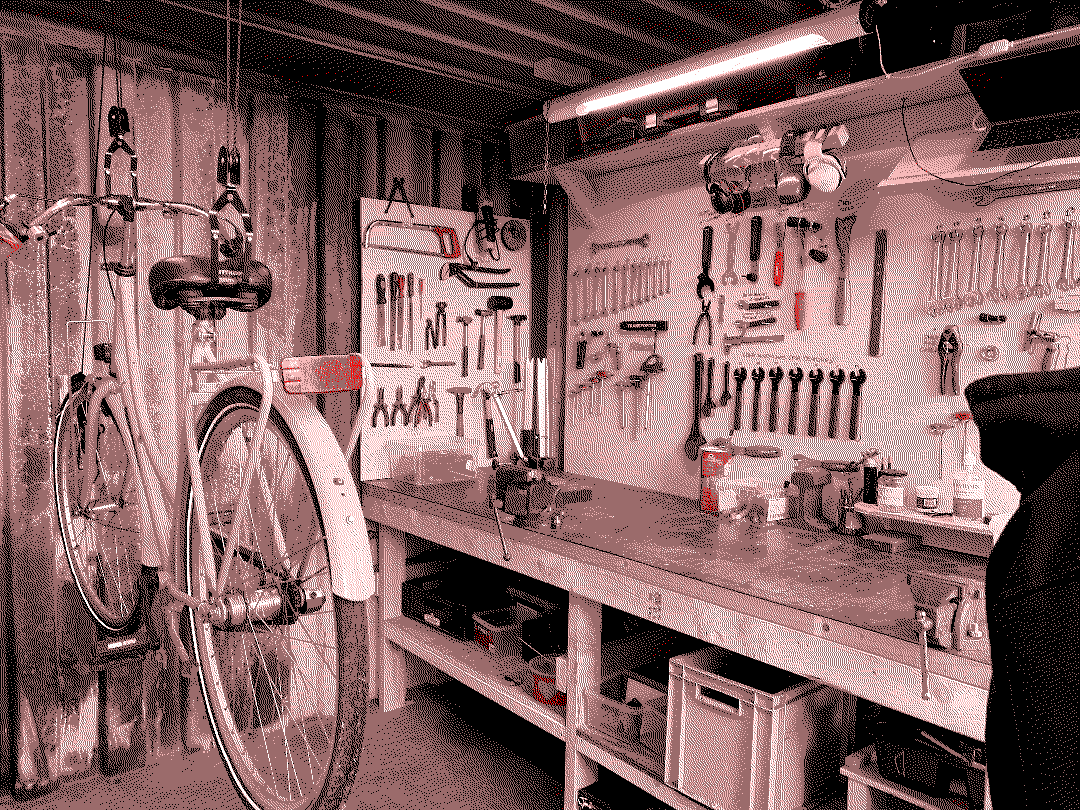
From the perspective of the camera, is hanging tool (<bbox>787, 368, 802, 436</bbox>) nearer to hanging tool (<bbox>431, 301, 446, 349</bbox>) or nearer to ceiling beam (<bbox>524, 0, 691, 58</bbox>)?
ceiling beam (<bbox>524, 0, 691, 58</bbox>)

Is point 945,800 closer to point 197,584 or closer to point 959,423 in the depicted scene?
point 959,423

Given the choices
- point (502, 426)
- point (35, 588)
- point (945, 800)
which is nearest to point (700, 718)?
point (945, 800)

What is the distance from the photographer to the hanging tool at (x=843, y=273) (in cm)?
260

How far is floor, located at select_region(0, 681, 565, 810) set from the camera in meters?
2.61

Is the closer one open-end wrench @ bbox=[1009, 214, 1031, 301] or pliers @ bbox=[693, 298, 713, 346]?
open-end wrench @ bbox=[1009, 214, 1031, 301]

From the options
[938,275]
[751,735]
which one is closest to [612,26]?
[938,275]

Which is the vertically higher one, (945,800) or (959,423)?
(959,423)

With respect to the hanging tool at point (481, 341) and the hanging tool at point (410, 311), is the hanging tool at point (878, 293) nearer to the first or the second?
the hanging tool at point (481, 341)

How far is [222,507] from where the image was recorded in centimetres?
214

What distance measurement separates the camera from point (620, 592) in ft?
6.79

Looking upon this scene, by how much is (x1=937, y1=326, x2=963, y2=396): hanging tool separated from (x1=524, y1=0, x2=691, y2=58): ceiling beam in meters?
1.47

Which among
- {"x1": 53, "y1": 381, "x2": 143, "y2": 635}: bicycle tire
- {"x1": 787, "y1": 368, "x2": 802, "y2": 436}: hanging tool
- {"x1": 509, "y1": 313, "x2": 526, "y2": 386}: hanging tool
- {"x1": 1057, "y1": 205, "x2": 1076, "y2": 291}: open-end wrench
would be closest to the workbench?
{"x1": 787, "y1": 368, "x2": 802, "y2": 436}: hanging tool

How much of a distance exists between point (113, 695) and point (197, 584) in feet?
3.83

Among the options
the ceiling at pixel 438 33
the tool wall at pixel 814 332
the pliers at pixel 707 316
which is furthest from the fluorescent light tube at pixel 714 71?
the pliers at pixel 707 316
